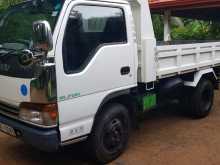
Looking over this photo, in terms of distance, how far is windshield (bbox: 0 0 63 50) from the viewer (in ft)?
12.9

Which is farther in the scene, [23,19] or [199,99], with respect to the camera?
[199,99]

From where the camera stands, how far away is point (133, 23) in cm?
475

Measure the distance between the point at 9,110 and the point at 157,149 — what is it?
7.34 ft

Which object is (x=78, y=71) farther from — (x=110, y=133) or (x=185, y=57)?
(x=185, y=57)

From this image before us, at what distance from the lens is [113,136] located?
15.1 feet

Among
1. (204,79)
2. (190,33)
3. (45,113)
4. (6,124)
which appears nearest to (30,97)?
(45,113)

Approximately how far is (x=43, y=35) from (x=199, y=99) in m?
3.91

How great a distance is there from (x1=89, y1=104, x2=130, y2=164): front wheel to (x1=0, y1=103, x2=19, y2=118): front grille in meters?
0.98

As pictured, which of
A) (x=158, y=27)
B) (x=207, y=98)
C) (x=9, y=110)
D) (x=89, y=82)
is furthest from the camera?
(x=158, y=27)

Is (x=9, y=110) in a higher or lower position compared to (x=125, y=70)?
lower

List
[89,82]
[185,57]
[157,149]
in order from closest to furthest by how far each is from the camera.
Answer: [89,82] → [157,149] → [185,57]

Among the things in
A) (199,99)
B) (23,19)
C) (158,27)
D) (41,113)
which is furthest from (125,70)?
(158,27)

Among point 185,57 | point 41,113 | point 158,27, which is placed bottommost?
point 41,113

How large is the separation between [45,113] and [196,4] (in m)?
6.56
